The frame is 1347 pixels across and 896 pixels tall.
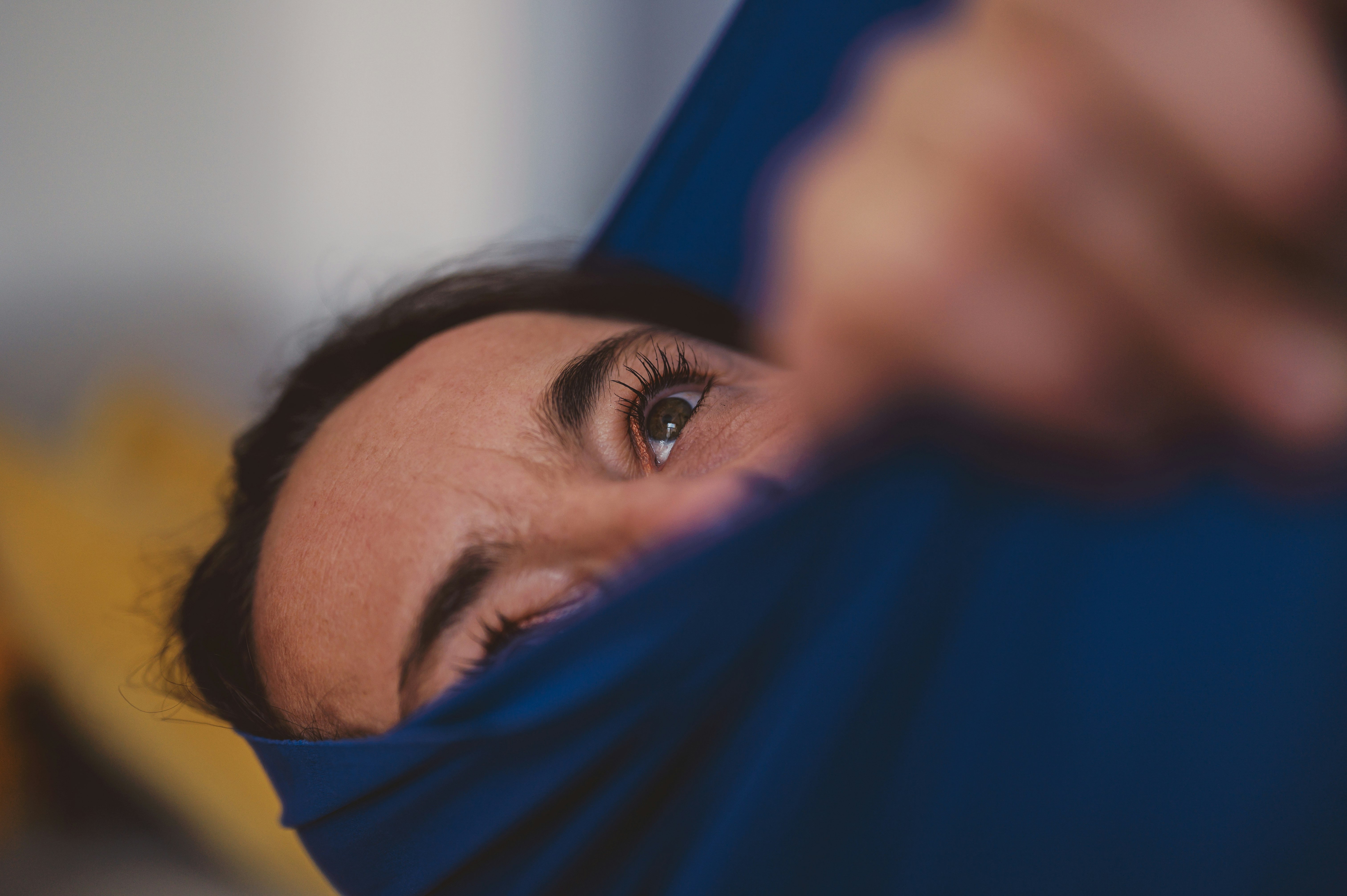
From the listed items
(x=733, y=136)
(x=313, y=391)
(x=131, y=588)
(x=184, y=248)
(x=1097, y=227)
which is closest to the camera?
(x=1097, y=227)

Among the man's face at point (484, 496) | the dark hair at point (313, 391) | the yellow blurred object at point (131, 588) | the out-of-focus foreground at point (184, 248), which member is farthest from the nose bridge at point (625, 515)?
the out-of-focus foreground at point (184, 248)

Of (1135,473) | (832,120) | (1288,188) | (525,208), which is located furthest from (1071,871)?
(525,208)

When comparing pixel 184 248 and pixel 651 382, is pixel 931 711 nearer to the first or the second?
pixel 651 382

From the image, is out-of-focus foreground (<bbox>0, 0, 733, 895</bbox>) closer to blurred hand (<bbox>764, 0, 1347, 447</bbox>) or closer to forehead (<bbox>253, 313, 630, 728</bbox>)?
forehead (<bbox>253, 313, 630, 728</bbox>)

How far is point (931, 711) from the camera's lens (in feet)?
1.42

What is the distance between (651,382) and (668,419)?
0.03 metres

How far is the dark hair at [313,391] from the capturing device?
0.66 meters

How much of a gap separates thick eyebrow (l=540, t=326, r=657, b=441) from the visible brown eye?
4 cm

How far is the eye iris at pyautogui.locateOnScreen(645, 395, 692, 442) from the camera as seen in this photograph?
0.58m

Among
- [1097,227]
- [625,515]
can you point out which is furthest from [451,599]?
[1097,227]

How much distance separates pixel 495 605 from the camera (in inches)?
19.4

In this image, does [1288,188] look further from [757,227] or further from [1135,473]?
[757,227]

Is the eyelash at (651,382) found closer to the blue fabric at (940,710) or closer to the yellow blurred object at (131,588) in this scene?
the blue fabric at (940,710)

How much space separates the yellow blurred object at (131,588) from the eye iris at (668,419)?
18.8 inches
